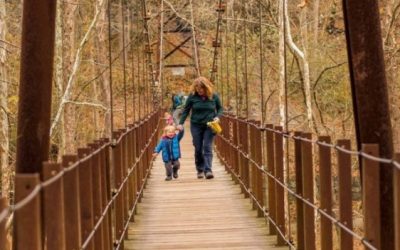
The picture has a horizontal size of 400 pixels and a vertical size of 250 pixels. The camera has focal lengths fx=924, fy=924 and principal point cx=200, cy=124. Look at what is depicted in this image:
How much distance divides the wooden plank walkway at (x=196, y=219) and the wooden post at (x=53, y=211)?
3392mm

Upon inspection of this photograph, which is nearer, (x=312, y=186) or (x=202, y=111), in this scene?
(x=312, y=186)

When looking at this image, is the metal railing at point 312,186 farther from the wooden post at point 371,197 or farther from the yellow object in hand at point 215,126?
the yellow object in hand at point 215,126

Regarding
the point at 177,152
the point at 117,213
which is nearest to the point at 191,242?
the point at 117,213

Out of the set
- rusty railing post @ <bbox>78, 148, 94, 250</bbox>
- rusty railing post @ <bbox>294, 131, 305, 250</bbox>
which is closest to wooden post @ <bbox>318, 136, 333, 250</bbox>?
rusty railing post @ <bbox>294, 131, 305, 250</bbox>

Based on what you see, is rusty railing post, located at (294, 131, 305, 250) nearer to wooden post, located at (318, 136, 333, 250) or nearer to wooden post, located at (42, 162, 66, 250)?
wooden post, located at (318, 136, 333, 250)

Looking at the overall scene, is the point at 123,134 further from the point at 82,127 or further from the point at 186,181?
the point at 82,127

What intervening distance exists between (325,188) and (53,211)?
1.75 m

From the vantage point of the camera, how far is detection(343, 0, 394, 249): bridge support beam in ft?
16.3

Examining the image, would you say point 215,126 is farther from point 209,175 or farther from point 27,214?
point 27,214

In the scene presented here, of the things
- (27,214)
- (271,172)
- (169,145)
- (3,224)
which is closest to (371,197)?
(27,214)

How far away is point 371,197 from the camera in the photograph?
3496mm

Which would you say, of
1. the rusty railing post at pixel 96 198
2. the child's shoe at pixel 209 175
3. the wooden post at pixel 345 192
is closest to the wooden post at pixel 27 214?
the wooden post at pixel 345 192

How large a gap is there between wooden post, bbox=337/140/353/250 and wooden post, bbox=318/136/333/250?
360 mm

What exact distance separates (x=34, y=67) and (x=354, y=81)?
69.3 inches
